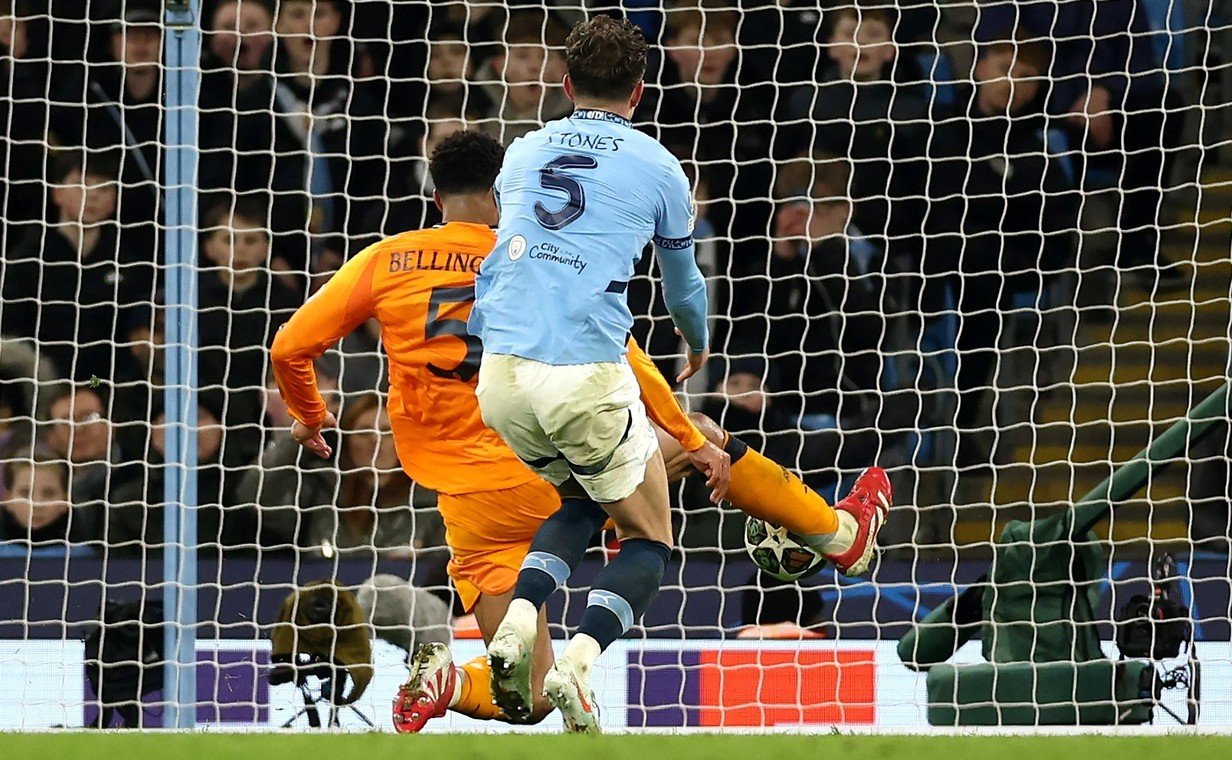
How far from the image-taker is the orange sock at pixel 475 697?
4484 millimetres

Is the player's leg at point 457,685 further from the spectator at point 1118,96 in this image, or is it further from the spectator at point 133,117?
the spectator at point 1118,96

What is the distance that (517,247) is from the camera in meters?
3.64

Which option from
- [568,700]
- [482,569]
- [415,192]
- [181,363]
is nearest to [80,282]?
[415,192]

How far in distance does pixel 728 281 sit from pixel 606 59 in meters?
3.12

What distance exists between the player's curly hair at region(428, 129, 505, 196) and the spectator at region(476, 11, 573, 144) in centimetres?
230

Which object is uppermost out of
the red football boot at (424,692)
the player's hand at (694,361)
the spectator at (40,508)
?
the player's hand at (694,361)

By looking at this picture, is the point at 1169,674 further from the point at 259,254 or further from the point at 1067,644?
the point at 259,254

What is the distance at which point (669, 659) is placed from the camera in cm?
581

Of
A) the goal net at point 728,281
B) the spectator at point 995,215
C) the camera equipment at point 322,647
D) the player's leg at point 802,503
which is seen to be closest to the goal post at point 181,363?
the camera equipment at point 322,647

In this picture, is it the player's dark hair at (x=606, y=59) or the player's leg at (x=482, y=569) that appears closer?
the player's dark hair at (x=606, y=59)

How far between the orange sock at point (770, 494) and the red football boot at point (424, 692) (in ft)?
2.89

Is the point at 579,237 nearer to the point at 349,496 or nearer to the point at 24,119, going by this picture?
the point at 349,496

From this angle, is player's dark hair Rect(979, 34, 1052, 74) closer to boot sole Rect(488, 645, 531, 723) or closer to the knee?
the knee

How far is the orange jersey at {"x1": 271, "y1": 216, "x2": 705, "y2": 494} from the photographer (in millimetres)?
4277
